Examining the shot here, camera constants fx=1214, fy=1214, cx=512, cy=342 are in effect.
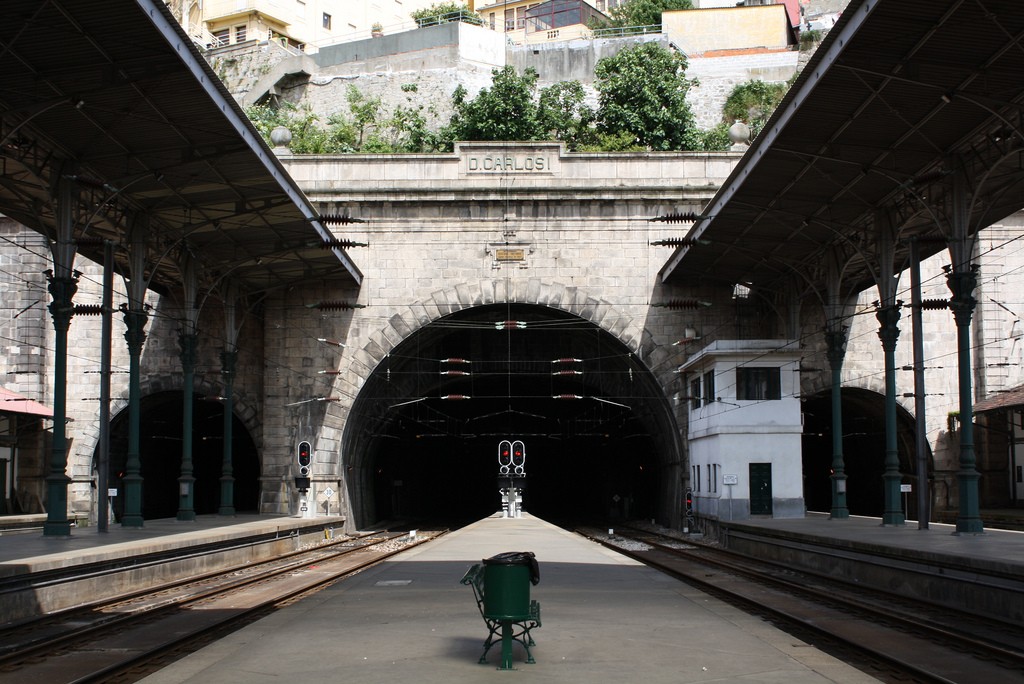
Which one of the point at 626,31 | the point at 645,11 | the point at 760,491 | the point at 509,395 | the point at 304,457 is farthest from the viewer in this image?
the point at 645,11

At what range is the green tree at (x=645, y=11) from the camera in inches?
2985

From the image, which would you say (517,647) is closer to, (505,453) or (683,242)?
(683,242)

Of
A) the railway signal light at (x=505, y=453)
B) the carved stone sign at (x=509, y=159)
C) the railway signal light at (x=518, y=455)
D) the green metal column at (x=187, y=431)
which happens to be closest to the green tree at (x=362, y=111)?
the railway signal light at (x=518, y=455)

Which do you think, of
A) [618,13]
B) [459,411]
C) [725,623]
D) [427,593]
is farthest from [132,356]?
[618,13]

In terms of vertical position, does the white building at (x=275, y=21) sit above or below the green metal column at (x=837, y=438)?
above

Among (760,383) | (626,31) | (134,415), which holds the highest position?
(626,31)

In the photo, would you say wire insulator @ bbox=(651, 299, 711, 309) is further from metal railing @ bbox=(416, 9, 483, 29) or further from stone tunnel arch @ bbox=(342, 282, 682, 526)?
metal railing @ bbox=(416, 9, 483, 29)

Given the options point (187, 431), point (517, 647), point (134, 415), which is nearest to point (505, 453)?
point (187, 431)

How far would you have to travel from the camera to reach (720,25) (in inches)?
2808

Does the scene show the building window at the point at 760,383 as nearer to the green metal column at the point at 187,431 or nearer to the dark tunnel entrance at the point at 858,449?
the dark tunnel entrance at the point at 858,449

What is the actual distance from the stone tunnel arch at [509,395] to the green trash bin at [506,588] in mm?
29086

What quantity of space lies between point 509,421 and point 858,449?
828 inches

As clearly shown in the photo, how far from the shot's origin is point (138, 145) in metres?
25.5

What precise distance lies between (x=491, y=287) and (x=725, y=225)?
32.5 feet
